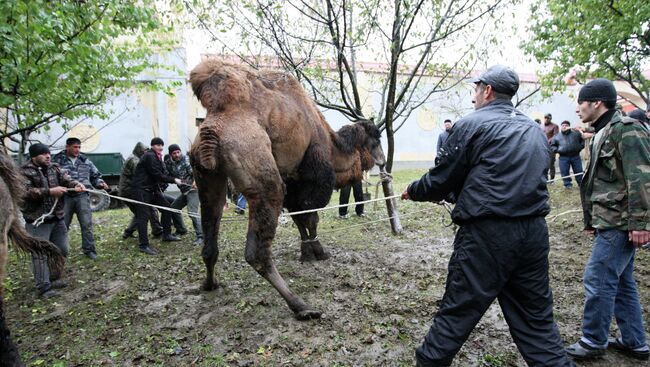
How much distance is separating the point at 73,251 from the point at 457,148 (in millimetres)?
7477

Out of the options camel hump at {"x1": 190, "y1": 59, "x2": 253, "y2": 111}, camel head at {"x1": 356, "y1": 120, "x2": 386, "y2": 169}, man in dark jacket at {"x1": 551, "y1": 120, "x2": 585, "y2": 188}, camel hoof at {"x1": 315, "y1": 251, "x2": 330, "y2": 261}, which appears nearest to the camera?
camel hump at {"x1": 190, "y1": 59, "x2": 253, "y2": 111}

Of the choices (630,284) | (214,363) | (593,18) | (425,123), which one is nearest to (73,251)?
(214,363)

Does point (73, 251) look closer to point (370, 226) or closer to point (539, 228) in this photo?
point (370, 226)

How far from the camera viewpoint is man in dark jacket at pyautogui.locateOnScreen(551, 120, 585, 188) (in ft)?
34.0

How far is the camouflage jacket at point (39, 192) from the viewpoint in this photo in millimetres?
5047

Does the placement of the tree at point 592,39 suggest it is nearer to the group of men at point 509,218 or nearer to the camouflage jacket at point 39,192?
the group of men at point 509,218

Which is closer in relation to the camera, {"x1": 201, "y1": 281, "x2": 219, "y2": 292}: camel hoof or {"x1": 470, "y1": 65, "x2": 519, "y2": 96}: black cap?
{"x1": 470, "y1": 65, "x2": 519, "y2": 96}: black cap

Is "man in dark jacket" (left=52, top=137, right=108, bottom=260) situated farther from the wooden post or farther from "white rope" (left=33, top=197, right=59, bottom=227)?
the wooden post

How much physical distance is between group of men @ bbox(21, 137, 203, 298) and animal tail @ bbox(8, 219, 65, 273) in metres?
0.11

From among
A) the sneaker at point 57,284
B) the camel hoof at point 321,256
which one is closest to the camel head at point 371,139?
the camel hoof at point 321,256

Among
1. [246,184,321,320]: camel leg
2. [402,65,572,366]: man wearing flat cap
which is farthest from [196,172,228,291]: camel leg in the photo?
[402,65,572,366]: man wearing flat cap

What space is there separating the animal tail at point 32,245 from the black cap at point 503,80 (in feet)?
13.5

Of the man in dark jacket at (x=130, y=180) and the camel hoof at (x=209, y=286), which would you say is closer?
the camel hoof at (x=209, y=286)

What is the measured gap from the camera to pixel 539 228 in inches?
96.8
